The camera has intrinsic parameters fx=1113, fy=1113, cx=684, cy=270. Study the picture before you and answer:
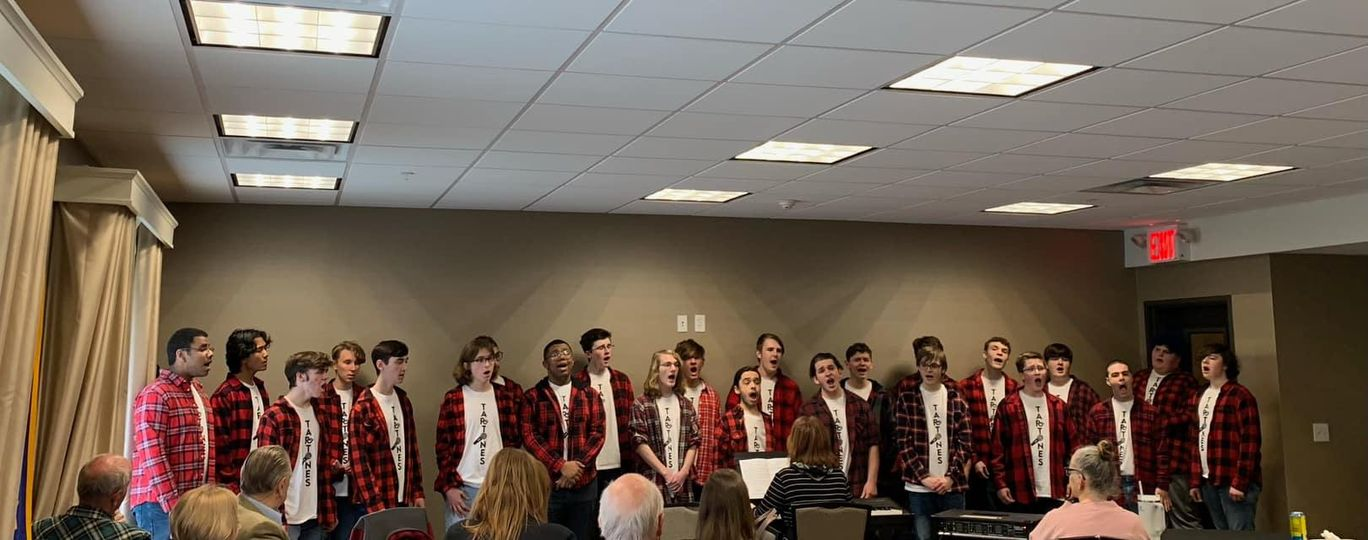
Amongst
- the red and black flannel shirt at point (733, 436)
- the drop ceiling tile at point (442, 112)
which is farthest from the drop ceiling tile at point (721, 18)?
the red and black flannel shirt at point (733, 436)

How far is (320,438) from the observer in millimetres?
6250

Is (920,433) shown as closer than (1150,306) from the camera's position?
Yes

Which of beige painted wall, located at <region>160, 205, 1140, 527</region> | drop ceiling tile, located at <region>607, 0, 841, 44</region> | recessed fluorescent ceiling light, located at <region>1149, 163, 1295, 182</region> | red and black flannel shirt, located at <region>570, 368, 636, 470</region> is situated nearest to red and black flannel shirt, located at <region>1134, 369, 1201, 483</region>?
beige painted wall, located at <region>160, 205, 1140, 527</region>

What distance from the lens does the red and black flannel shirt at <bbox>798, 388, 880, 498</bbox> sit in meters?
7.64

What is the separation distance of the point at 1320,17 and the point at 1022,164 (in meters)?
2.61

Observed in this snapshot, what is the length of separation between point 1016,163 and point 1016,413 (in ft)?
7.89

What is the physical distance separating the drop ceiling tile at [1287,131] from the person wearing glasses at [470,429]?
4291mm

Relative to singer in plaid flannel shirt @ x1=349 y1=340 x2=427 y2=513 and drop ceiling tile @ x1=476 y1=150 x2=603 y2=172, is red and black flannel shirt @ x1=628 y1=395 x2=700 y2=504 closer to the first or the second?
singer in plaid flannel shirt @ x1=349 y1=340 x2=427 y2=513

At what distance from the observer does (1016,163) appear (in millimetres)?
6035

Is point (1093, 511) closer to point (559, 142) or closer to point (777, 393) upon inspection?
point (559, 142)

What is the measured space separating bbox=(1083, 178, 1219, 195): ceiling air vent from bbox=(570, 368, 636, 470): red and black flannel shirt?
3.30 m

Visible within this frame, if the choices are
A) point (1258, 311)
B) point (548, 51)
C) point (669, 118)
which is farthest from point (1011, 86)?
point (1258, 311)

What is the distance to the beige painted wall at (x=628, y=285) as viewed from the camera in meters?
7.48

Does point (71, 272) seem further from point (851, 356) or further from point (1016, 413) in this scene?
point (1016, 413)
